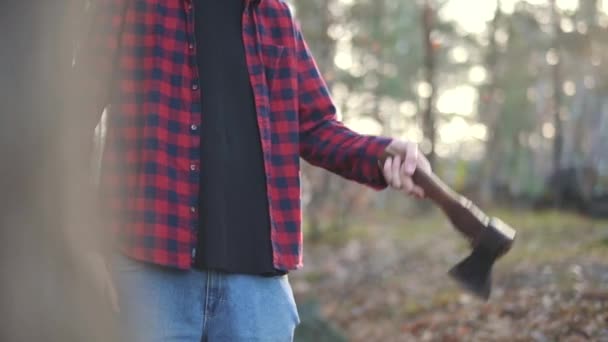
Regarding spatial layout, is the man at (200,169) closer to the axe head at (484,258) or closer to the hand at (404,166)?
the hand at (404,166)

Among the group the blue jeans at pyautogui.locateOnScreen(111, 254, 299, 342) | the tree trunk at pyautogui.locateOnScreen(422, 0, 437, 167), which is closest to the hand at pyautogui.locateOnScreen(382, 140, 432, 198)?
the blue jeans at pyautogui.locateOnScreen(111, 254, 299, 342)

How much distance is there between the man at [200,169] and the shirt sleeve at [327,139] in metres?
0.01

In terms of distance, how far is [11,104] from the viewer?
65.1 inches

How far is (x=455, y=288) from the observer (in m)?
7.90

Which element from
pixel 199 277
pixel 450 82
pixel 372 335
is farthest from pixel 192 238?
pixel 450 82

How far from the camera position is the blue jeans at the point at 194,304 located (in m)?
2.37

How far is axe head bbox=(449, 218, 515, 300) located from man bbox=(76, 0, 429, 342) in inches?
11.6

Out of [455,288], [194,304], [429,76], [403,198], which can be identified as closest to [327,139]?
[194,304]

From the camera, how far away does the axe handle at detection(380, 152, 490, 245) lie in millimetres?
2455

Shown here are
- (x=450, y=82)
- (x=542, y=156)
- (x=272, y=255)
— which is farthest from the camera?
(x=450, y=82)

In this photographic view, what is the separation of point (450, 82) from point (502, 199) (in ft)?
28.3

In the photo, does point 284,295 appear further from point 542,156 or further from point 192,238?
point 542,156

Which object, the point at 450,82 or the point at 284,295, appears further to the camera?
the point at 450,82

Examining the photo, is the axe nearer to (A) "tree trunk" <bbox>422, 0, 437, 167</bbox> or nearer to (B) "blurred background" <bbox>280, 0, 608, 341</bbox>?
(B) "blurred background" <bbox>280, 0, 608, 341</bbox>
